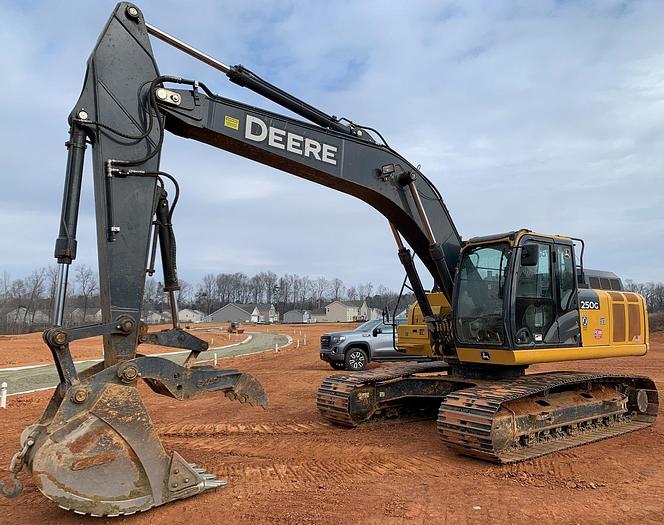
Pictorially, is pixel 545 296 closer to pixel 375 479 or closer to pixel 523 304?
pixel 523 304

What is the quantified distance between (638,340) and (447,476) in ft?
15.9

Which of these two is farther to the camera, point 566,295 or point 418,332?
point 418,332

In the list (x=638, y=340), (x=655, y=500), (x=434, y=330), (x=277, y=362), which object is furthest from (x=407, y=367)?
(x=277, y=362)

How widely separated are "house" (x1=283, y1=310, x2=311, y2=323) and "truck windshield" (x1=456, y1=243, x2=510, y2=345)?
10984 centimetres

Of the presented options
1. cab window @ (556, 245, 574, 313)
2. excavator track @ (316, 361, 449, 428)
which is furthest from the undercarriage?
cab window @ (556, 245, 574, 313)

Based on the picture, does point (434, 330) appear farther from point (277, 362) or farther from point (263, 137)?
point (277, 362)

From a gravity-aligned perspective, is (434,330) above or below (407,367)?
above

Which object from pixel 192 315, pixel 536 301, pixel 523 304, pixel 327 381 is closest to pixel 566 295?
pixel 536 301

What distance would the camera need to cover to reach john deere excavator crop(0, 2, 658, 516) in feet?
15.1

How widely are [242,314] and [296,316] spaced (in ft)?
44.7

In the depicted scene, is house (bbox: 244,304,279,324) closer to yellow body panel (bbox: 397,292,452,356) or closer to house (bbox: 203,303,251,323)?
house (bbox: 203,303,251,323)

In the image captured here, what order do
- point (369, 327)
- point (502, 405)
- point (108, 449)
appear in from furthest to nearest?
1. point (369, 327)
2. point (502, 405)
3. point (108, 449)

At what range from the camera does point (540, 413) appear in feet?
24.2

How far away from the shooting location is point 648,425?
8883 millimetres
